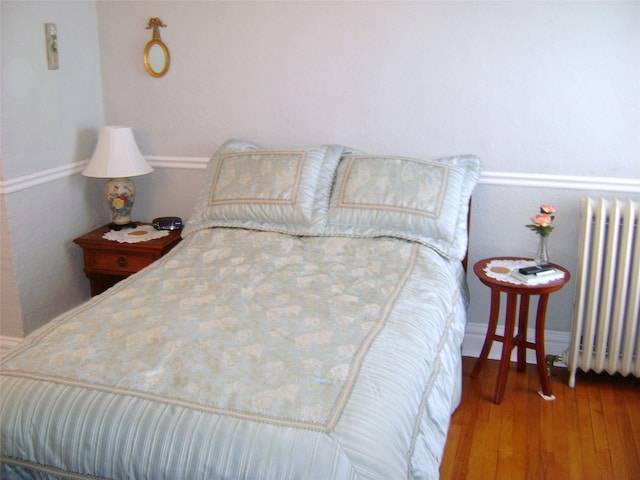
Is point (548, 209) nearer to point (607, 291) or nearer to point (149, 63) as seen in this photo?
point (607, 291)

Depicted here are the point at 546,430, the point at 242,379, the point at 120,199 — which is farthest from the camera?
the point at 120,199

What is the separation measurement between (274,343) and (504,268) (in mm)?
1279

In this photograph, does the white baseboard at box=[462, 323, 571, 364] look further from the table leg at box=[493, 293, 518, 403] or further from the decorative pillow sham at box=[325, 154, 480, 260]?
the decorative pillow sham at box=[325, 154, 480, 260]

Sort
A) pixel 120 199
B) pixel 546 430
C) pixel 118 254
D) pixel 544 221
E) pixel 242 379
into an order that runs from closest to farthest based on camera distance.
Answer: pixel 242 379, pixel 546 430, pixel 544 221, pixel 118 254, pixel 120 199

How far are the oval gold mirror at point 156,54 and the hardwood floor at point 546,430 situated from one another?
210 cm

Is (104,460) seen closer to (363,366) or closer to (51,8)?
(363,366)

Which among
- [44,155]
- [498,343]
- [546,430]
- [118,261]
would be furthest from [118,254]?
[546,430]

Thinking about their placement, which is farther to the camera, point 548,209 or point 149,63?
point 149,63

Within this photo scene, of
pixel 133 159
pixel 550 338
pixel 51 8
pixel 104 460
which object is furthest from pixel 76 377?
pixel 550 338

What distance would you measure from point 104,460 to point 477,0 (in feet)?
7.77

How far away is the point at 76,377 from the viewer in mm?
1836

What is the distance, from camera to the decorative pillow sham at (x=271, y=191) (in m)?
2.92

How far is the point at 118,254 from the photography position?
3.21 metres

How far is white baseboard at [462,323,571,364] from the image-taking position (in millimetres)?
3201
